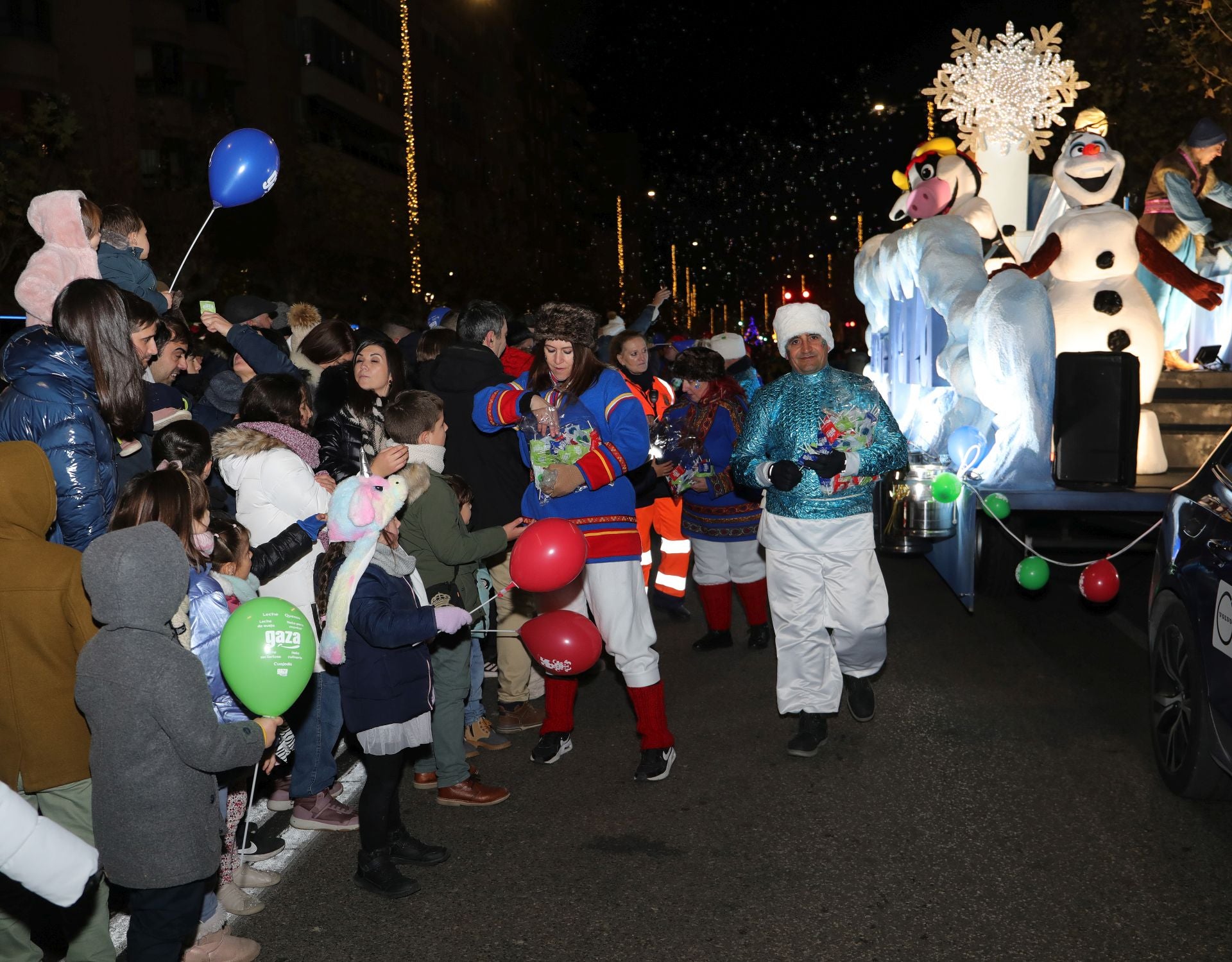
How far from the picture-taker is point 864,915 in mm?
4066

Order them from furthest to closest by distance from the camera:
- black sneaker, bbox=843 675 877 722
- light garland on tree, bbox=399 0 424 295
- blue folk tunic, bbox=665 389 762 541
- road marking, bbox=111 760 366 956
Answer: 1. light garland on tree, bbox=399 0 424 295
2. blue folk tunic, bbox=665 389 762 541
3. black sneaker, bbox=843 675 877 722
4. road marking, bbox=111 760 366 956

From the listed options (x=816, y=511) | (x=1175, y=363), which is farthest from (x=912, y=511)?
(x=1175, y=363)

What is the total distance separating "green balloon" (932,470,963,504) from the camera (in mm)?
7445

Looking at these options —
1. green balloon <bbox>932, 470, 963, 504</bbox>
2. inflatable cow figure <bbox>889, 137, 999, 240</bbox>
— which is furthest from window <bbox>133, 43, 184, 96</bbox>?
green balloon <bbox>932, 470, 963, 504</bbox>

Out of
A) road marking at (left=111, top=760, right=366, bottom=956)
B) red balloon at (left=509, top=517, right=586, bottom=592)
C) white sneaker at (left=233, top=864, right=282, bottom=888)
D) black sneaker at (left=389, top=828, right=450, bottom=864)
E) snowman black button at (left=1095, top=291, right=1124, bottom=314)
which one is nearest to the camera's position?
road marking at (left=111, top=760, right=366, bottom=956)

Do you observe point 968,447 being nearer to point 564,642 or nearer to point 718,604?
point 718,604

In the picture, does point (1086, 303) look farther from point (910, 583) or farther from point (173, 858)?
point (173, 858)

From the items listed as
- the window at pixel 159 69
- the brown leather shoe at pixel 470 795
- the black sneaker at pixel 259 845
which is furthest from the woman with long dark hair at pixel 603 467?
the window at pixel 159 69

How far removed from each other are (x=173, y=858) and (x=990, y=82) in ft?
33.8

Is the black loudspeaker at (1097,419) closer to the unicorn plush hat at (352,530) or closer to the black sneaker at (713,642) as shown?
the black sneaker at (713,642)

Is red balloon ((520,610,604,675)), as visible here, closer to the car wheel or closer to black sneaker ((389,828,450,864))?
black sneaker ((389,828,450,864))

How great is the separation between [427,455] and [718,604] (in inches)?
129

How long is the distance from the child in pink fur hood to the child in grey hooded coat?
224 cm

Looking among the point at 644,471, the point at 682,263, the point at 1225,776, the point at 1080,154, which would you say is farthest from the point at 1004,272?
Answer: the point at 682,263
